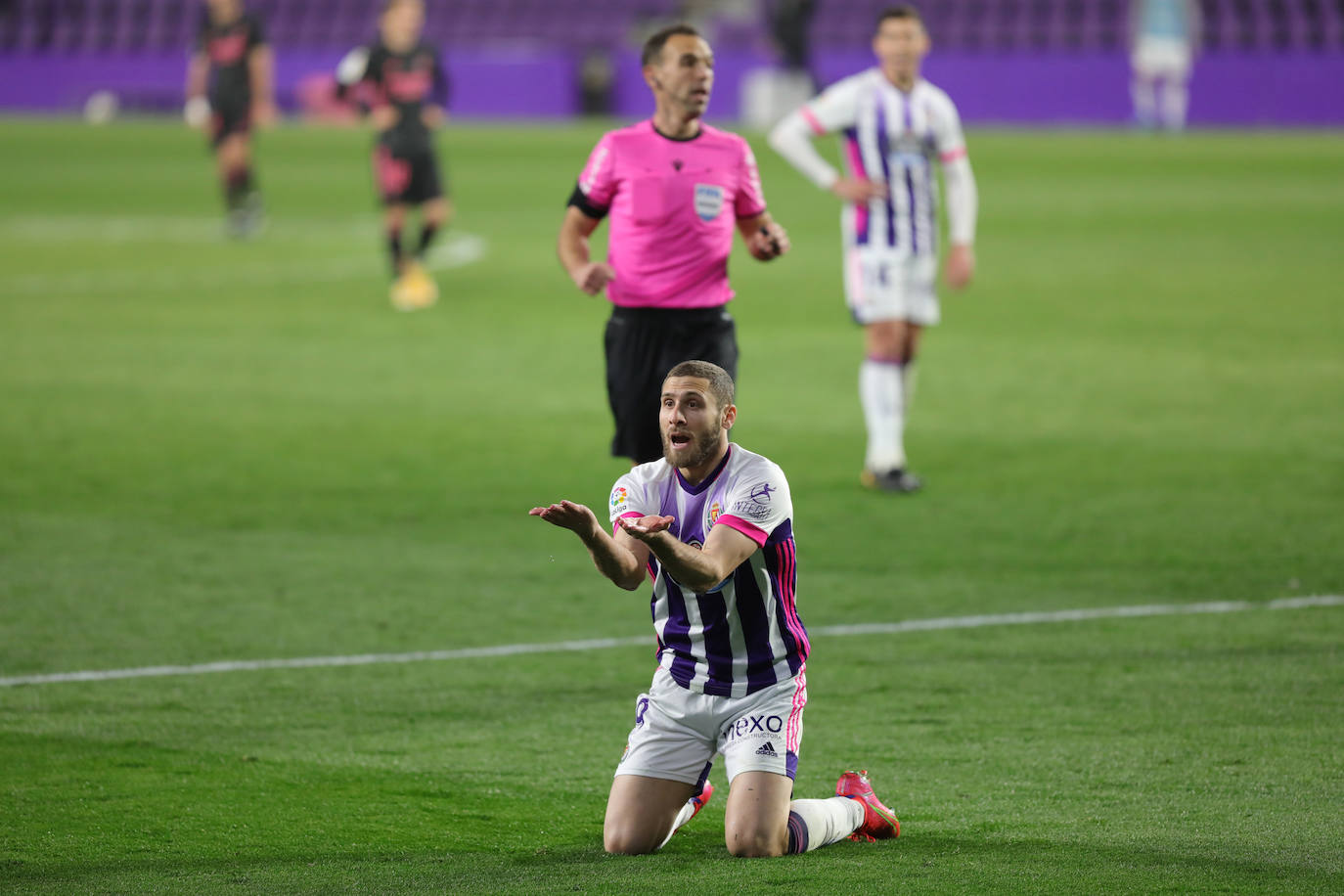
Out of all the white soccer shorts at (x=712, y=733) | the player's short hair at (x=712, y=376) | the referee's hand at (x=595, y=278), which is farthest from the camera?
the referee's hand at (x=595, y=278)

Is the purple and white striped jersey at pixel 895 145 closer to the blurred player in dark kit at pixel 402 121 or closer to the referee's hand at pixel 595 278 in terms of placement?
the referee's hand at pixel 595 278

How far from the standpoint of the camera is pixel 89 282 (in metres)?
17.9

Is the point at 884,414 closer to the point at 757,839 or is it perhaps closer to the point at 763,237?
the point at 763,237

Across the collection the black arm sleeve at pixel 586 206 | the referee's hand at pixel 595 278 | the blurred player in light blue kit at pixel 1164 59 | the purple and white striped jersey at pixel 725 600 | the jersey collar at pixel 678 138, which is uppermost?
the blurred player in light blue kit at pixel 1164 59

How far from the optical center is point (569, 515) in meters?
4.41

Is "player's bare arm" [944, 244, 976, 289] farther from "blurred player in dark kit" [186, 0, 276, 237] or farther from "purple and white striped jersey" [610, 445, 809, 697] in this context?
"blurred player in dark kit" [186, 0, 276, 237]

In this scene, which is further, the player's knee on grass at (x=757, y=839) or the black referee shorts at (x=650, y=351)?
the black referee shorts at (x=650, y=351)

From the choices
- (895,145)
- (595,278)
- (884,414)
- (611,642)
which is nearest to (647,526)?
(611,642)

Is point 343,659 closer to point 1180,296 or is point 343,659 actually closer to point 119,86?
point 1180,296

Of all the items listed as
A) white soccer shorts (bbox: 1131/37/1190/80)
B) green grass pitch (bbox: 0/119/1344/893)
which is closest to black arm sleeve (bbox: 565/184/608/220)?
green grass pitch (bbox: 0/119/1344/893)

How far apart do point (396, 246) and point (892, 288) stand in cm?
779

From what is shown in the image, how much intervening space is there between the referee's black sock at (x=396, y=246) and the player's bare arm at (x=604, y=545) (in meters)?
12.0

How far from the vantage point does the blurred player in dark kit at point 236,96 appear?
72.6 ft

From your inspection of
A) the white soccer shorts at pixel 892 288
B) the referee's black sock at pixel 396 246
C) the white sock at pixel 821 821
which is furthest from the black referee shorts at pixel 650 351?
the referee's black sock at pixel 396 246
